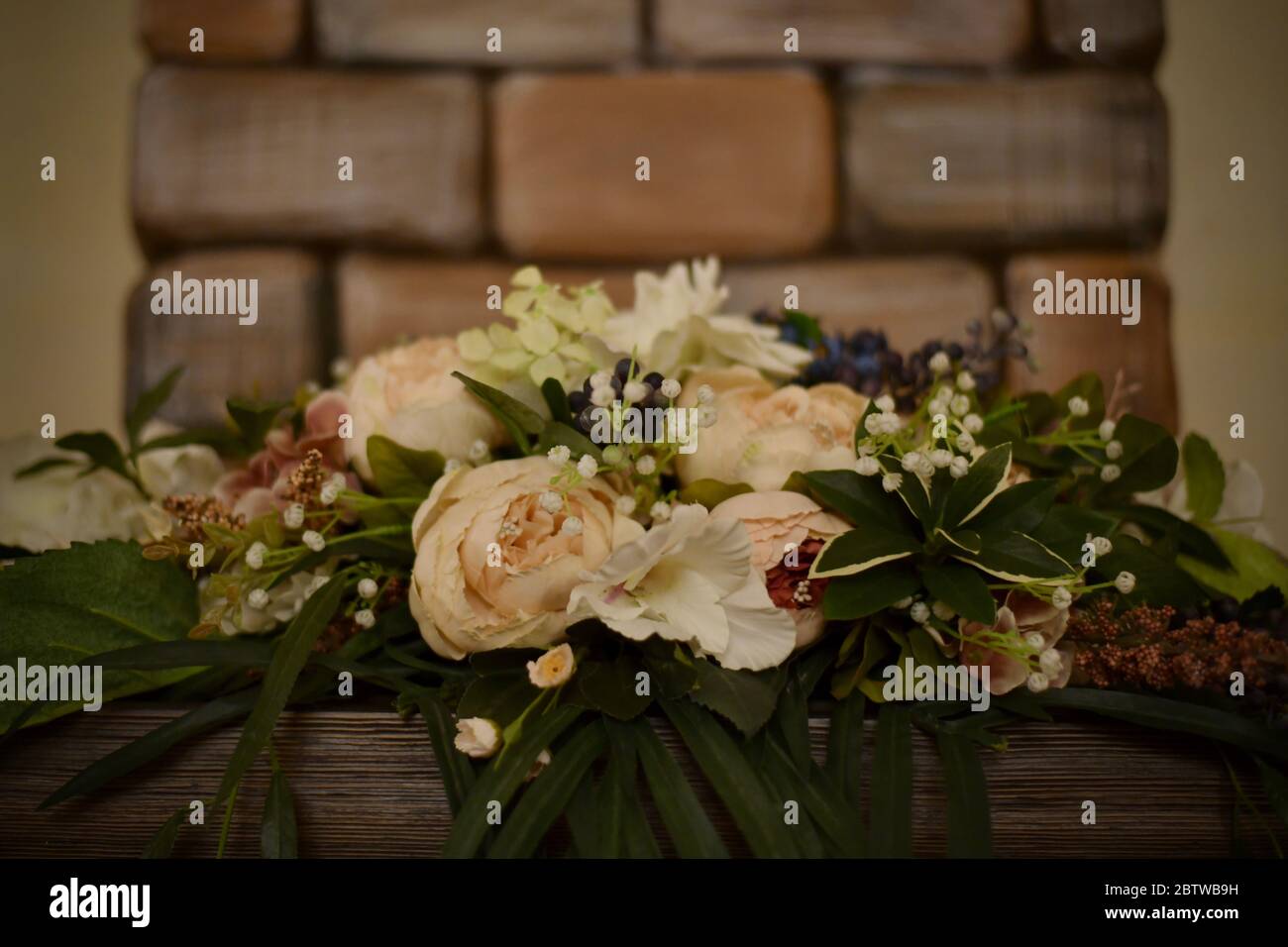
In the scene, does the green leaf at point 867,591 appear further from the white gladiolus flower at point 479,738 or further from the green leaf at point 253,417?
the green leaf at point 253,417

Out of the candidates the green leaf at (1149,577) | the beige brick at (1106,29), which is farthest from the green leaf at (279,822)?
the beige brick at (1106,29)

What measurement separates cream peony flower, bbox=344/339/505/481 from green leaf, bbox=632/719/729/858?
20cm

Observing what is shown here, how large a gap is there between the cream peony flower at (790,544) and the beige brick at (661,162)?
0.44m

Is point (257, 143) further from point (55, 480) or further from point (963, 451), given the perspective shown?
point (963, 451)

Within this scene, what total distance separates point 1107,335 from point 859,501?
523mm

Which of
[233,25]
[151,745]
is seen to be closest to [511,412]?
[151,745]

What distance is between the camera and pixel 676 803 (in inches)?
A: 14.6

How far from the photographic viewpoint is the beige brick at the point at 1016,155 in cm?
79

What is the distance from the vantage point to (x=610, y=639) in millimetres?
433

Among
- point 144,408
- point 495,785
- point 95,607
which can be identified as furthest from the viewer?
point 144,408

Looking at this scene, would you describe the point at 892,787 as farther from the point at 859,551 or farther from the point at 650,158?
the point at 650,158

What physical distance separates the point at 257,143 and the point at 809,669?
71cm

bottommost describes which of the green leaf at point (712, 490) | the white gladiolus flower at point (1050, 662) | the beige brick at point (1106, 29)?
the white gladiolus flower at point (1050, 662)
